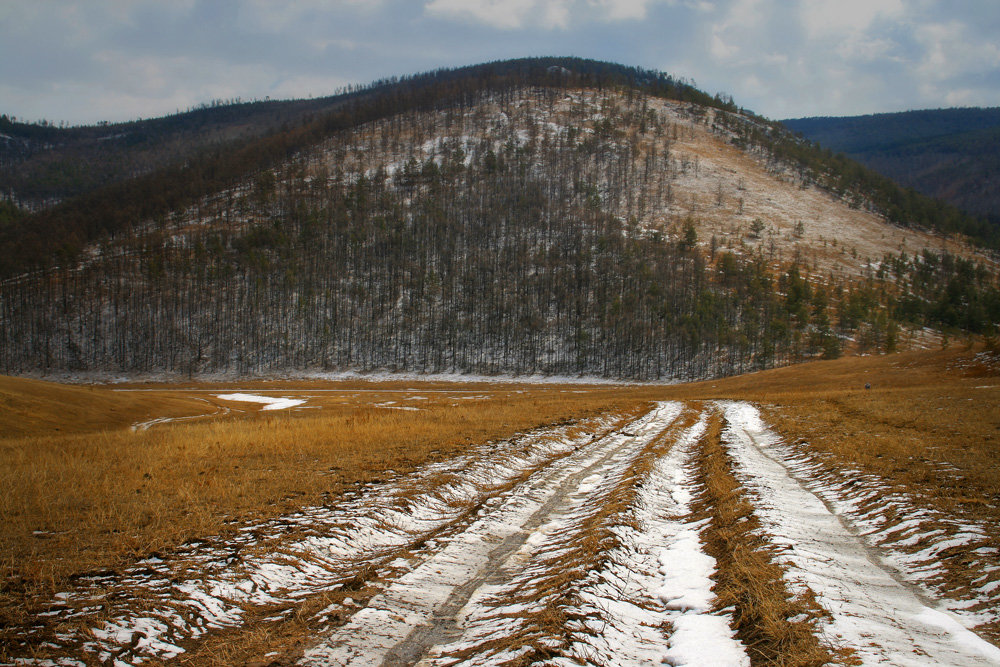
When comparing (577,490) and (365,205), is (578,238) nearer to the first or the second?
(365,205)

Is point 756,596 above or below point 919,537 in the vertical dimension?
above

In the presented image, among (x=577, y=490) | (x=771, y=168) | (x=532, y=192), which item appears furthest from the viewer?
(x=771, y=168)

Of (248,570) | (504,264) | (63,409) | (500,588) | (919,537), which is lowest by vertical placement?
(63,409)

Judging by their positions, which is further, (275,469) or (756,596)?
(275,469)

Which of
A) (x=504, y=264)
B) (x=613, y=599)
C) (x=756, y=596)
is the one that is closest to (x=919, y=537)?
(x=756, y=596)

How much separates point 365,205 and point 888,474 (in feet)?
506

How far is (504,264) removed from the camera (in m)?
131

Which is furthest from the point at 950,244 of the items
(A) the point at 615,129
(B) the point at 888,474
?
(B) the point at 888,474

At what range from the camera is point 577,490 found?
11383 millimetres

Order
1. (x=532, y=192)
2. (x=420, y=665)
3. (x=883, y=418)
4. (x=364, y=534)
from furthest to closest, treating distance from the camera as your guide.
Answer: (x=532, y=192), (x=883, y=418), (x=364, y=534), (x=420, y=665)

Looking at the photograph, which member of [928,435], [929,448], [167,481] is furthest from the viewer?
[928,435]

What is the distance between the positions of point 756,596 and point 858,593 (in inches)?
56.1

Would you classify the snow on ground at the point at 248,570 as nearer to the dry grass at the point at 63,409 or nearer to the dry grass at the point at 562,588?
the dry grass at the point at 562,588

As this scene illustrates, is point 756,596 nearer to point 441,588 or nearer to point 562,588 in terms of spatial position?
point 562,588
